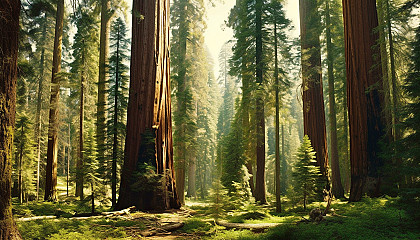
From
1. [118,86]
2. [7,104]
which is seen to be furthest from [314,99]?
[7,104]

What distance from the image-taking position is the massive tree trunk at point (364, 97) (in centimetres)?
947

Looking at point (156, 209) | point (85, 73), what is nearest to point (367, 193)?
point (156, 209)

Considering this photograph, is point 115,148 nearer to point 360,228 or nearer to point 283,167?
point 360,228

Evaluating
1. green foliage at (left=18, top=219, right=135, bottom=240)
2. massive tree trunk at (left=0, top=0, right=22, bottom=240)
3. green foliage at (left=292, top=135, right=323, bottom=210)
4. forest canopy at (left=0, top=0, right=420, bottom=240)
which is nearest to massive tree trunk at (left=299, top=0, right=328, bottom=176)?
forest canopy at (left=0, top=0, right=420, bottom=240)

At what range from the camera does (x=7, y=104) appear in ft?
15.4

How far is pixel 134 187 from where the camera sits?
895cm

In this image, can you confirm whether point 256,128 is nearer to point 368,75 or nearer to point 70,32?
point 368,75

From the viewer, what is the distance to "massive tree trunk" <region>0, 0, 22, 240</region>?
4473 millimetres

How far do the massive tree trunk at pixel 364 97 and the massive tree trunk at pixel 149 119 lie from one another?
264 inches

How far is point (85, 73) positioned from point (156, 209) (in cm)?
1014

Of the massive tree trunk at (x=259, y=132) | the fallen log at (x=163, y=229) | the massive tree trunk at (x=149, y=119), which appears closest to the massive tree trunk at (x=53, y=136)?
the massive tree trunk at (x=149, y=119)

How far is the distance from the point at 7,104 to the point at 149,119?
5.16m

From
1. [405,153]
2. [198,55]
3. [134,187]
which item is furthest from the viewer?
[198,55]

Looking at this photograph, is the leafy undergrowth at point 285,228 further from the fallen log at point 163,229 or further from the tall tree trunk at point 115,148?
the tall tree trunk at point 115,148
